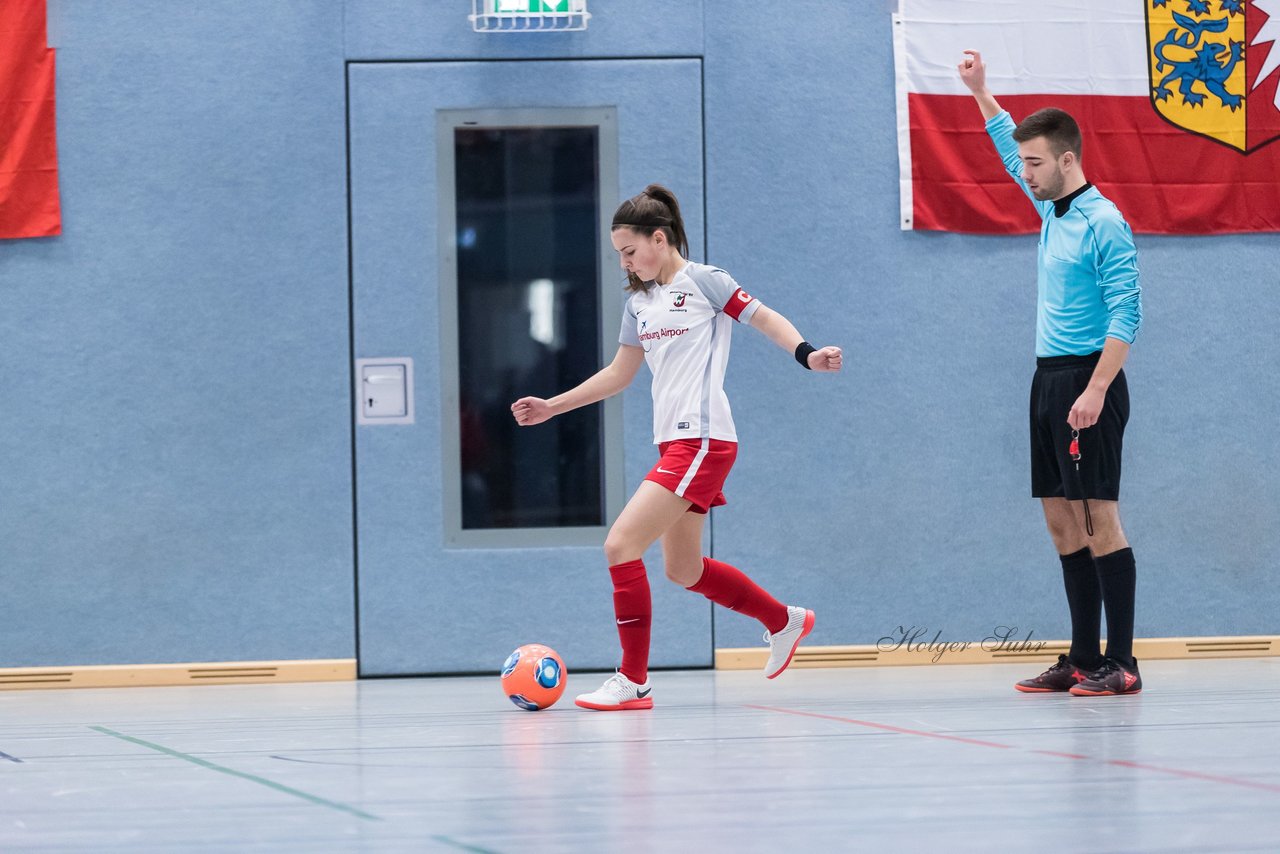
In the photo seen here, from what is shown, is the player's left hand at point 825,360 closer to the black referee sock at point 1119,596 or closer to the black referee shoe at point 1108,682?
the black referee sock at point 1119,596

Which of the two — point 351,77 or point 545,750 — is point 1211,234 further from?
point 545,750

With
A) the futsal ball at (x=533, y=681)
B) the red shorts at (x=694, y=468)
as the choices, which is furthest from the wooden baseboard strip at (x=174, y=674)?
the red shorts at (x=694, y=468)

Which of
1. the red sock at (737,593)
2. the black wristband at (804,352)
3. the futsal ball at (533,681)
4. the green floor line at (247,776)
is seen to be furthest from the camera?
the red sock at (737,593)

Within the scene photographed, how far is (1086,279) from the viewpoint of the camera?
4.82 meters

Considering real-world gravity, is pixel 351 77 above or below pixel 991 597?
above

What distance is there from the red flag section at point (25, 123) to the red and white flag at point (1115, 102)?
365cm

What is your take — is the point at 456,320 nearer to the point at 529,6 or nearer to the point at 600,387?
the point at 529,6

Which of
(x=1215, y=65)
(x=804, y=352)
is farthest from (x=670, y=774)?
(x=1215, y=65)

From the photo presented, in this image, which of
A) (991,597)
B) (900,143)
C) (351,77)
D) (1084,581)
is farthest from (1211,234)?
(351,77)

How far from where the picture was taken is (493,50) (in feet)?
21.2

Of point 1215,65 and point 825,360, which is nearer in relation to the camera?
point 825,360

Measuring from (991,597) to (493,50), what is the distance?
10.5ft

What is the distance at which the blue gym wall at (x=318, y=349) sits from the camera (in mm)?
6398

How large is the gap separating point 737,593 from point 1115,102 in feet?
10.5
